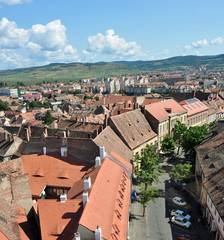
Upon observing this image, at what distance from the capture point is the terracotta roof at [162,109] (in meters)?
60.8

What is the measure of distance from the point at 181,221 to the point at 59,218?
19.4 m

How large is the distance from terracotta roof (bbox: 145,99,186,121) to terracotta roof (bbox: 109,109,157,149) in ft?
10.8

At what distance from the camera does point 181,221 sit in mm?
35000

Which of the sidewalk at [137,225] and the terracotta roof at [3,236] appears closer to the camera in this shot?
the terracotta roof at [3,236]

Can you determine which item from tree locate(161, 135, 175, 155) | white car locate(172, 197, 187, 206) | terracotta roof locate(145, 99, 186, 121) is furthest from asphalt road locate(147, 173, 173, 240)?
terracotta roof locate(145, 99, 186, 121)

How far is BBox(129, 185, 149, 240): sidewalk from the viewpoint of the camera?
33.2 metres

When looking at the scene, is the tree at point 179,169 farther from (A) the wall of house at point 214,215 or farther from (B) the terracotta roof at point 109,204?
(B) the terracotta roof at point 109,204

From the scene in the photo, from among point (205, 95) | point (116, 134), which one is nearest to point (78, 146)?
point (116, 134)

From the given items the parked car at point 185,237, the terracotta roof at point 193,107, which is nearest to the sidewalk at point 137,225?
the parked car at point 185,237

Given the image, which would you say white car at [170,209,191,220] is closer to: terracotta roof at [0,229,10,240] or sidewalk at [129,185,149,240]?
sidewalk at [129,185,149,240]

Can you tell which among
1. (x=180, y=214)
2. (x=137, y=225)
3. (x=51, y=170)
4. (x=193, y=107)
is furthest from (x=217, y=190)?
(x=193, y=107)

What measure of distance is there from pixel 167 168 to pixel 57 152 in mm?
27017

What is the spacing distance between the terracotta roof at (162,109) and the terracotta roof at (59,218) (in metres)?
38.4

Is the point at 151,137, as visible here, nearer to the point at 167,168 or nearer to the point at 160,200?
the point at 167,168
